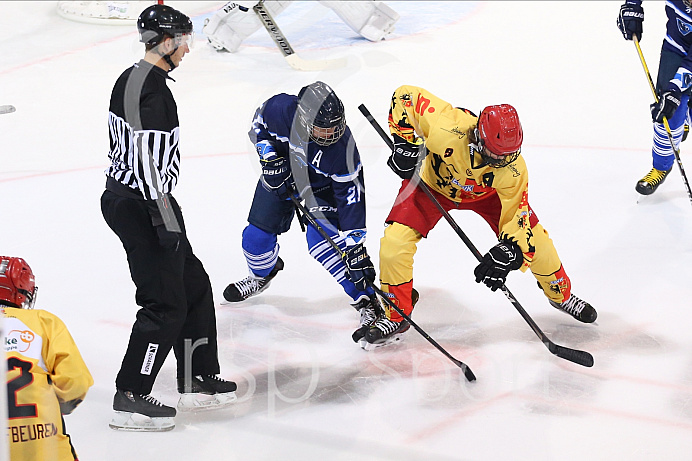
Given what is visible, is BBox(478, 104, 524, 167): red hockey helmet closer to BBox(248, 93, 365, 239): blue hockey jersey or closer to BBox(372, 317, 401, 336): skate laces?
BBox(248, 93, 365, 239): blue hockey jersey

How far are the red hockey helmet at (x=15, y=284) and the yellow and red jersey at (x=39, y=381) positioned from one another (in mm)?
89

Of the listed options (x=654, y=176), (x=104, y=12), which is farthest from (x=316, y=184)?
(x=104, y=12)

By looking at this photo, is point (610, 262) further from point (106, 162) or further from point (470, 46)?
point (470, 46)

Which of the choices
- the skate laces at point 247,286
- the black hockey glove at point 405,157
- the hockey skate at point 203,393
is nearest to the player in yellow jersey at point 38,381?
the hockey skate at point 203,393

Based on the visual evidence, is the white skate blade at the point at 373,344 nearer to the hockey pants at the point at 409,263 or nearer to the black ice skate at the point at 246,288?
the hockey pants at the point at 409,263

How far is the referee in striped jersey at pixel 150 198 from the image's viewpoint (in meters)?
2.49

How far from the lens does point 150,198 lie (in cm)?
258

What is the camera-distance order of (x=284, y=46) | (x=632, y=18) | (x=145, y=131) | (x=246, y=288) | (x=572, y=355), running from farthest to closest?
(x=284, y=46)
(x=632, y=18)
(x=246, y=288)
(x=572, y=355)
(x=145, y=131)

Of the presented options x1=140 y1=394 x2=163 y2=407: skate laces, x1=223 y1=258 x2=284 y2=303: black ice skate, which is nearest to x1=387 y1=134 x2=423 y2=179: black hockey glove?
x1=223 y1=258 x2=284 y2=303: black ice skate

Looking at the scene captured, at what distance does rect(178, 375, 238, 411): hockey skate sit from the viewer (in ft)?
9.48

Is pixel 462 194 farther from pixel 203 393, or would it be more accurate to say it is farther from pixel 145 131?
pixel 145 131

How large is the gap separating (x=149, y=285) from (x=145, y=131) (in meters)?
0.50

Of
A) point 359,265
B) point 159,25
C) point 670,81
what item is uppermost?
point 159,25

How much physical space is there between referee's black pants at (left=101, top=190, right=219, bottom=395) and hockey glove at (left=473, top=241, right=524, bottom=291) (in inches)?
42.5
